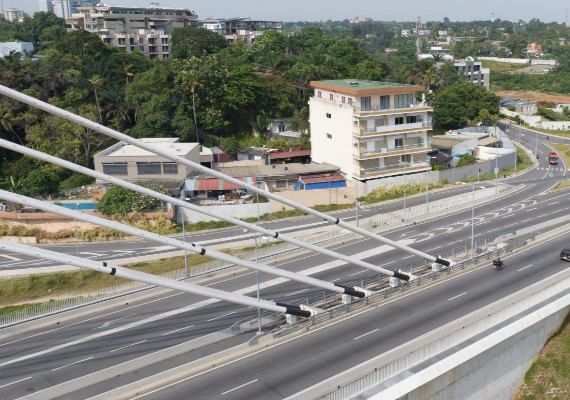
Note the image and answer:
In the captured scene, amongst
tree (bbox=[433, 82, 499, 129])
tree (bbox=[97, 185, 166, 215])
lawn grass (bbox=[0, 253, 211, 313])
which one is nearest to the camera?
lawn grass (bbox=[0, 253, 211, 313])

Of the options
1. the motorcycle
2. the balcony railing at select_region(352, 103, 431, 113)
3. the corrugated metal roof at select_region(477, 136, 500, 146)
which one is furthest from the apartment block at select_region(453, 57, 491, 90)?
the motorcycle

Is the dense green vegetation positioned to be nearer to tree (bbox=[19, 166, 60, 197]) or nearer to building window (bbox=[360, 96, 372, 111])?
tree (bbox=[19, 166, 60, 197])

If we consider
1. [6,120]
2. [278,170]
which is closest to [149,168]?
[278,170]

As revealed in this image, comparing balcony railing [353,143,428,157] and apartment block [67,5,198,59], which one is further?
apartment block [67,5,198,59]

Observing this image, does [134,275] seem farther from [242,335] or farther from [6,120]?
[6,120]

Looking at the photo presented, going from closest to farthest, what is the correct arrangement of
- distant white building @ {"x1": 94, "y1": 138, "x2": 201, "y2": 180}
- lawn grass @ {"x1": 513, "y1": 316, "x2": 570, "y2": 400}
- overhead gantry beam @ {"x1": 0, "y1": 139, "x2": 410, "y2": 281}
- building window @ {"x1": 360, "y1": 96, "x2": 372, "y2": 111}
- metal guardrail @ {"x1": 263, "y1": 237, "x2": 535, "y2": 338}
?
overhead gantry beam @ {"x1": 0, "y1": 139, "x2": 410, "y2": 281} < lawn grass @ {"x1": 513, "y1": 316, "x2": 570, "y2": 400} < metal guardrail @ {"x1": 263, "y1": 237, "x2": 535, "y2": 338} < distant white building @ {"x1": 94, "y1": 138, "x2": 201, "y2": 180} < building window @ {"x1": 360, "y1": 96, "x2": 372, "y2": 111}

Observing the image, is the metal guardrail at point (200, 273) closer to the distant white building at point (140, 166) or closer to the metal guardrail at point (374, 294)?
the metal guardrail at point (374, 294)
